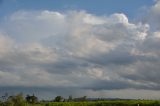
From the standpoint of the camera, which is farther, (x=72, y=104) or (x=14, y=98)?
(x=72, y=104)

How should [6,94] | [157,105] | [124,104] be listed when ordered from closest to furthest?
[6,94]
[157,105]
[124,104]

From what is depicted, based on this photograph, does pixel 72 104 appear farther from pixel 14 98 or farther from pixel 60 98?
pixel 14 98

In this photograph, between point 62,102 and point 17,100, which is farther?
point 62,102

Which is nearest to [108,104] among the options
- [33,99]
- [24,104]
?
[33,99]

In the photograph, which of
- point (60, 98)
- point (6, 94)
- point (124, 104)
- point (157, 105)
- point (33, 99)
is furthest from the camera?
point (60, 98)

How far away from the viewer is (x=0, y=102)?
176 ft

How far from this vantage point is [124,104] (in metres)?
90.2

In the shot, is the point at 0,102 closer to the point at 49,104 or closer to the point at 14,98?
the point at 14,98

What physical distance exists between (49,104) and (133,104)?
18852 mm

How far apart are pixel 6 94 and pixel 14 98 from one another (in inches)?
51.3

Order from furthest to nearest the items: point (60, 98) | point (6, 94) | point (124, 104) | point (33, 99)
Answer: point (60, 98) < point (124, 104) < point (33, 99) < point (6, 94)

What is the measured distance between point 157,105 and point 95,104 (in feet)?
52.3

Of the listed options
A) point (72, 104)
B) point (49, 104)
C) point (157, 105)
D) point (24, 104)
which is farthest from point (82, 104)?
point (24, 104)

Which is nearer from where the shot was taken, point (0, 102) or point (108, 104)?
point (0, 102)
